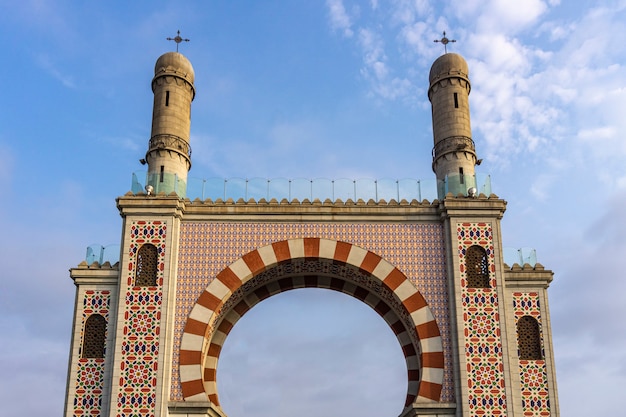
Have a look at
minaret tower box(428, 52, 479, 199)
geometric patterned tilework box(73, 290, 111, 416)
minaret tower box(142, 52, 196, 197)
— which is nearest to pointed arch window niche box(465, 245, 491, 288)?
minaret tower box(428, 52, 479, 199)

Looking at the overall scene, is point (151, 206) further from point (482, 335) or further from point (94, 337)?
point (482, 335)

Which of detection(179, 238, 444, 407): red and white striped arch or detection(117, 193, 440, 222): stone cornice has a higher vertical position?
detection(117, 193, 440, 222): stone cornice

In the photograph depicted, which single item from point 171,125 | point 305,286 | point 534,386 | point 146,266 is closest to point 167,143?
point 171,125

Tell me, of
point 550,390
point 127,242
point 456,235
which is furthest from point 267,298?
point 550,390

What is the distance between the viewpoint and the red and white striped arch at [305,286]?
57.8ft

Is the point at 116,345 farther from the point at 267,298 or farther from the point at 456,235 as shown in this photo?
the point at 456,235

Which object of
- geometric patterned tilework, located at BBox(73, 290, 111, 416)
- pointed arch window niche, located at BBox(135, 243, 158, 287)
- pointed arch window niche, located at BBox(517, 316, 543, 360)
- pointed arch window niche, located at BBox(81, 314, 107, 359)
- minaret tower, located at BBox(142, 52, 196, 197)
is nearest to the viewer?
geometric patterned tilework, located at BBox(73, 290, 111, 416)

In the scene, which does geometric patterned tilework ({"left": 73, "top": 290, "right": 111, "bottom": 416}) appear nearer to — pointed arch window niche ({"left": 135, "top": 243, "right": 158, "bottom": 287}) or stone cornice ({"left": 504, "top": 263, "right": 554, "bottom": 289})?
pointed arch window niche ({"left": 135, "top": 243, "right": 158, "bottom": 287})

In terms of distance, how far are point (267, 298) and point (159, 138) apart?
206 inches

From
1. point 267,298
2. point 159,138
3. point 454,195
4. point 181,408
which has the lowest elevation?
point 181,408

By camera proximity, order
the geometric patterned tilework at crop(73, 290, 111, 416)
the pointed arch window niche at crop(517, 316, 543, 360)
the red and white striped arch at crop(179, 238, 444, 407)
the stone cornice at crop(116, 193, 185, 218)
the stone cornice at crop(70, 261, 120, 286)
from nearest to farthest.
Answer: the geometric patterned tilework at crop(73, 290, 111, 416)
the red and white striped arch at crop(179, 238, 444, 407)
the pointed arch window niche at crop(517, 316, 543, 360)
the stone cornice at crop(70, 261, 120, 286)
the stone cornice at crop(116, 193, 185, 218)

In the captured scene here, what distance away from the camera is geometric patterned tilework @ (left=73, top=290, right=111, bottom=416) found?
1739cm

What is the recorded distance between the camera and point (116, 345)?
17578 millimetres

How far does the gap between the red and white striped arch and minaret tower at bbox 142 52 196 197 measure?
291 cm
